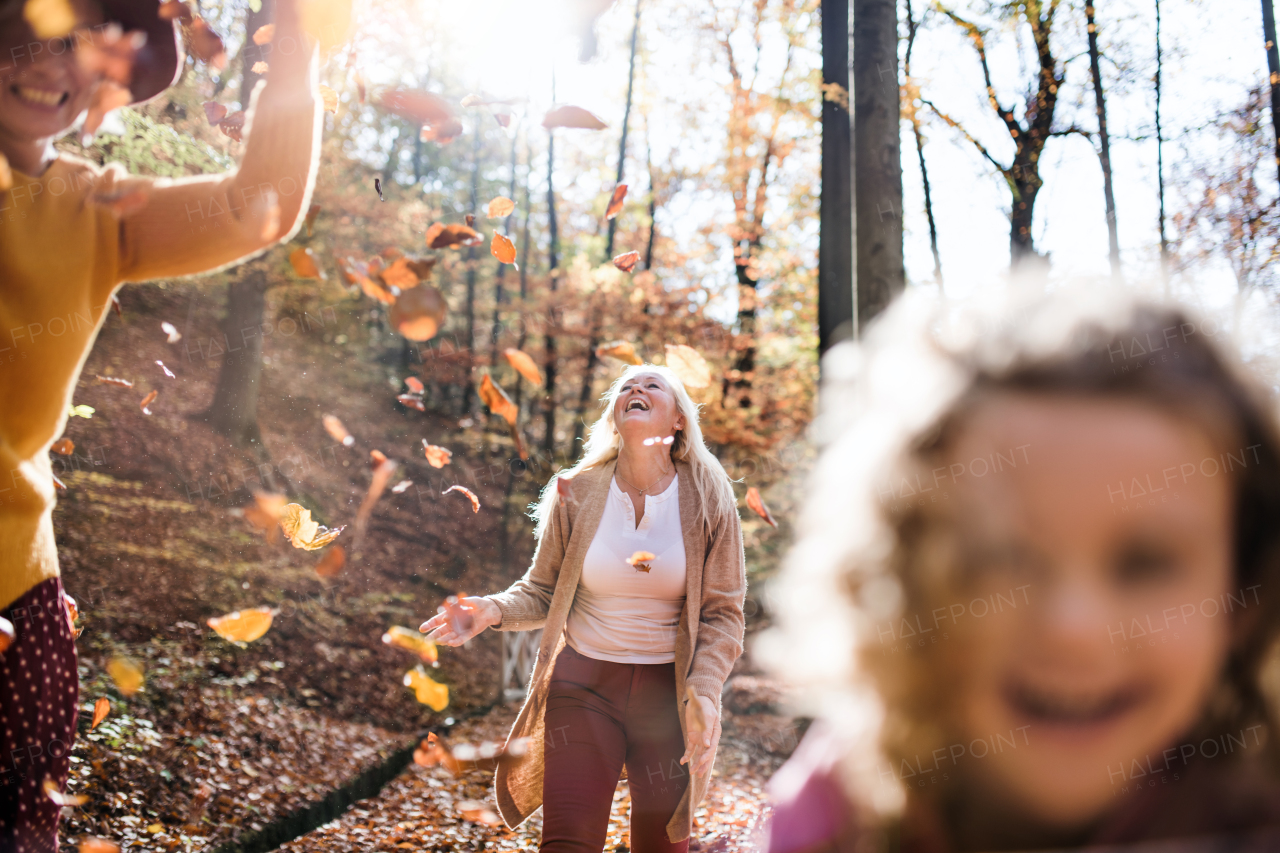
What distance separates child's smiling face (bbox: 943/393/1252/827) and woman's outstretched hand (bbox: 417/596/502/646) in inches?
86.8

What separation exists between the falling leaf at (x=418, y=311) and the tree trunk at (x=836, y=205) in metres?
3.63

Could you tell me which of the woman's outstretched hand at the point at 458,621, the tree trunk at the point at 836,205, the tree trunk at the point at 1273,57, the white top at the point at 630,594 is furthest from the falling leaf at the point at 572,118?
the tree trunk at the point at 1273,57

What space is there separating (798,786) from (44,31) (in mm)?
1996

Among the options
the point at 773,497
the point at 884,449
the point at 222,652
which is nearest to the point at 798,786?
the point at 884,449

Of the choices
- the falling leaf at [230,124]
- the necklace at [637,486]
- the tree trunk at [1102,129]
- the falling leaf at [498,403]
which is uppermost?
the tree trunk at [1102,129]

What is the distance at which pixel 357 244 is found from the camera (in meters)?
14.8

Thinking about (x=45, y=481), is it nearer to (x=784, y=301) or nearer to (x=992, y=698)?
(x=992, y=698)

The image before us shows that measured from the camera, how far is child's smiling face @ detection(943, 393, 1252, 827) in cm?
69

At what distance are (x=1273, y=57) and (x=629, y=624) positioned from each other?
15.1 metres

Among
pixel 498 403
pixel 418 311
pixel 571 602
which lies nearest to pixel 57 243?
pixel 418 311

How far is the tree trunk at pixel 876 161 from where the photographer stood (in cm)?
475

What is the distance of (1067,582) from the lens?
0.69 meters

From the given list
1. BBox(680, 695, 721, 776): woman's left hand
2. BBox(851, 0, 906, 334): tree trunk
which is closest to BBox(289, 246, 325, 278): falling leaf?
BBox(680, 695, 721, 776): woman's left hand

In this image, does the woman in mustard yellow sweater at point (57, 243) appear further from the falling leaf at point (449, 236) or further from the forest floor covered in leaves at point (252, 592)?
the forest floor covered in leaves at point (252, 592)
